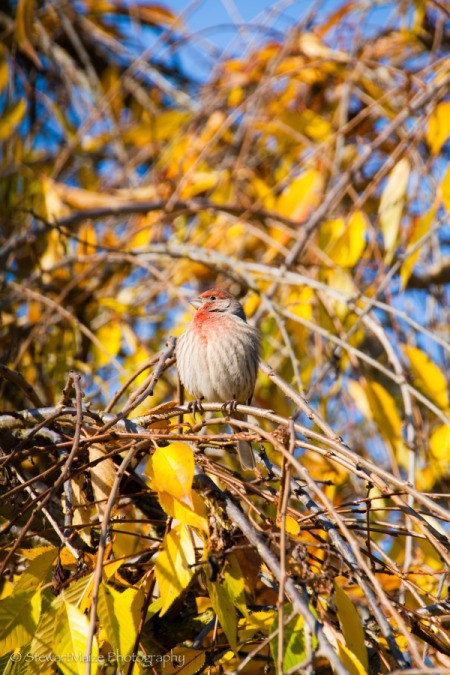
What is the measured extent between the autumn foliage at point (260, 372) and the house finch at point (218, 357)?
225 mm

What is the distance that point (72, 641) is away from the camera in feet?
6.57

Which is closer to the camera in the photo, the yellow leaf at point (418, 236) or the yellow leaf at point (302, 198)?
the yellow leaf at point (418, 236)

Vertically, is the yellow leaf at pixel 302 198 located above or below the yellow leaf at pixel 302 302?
above

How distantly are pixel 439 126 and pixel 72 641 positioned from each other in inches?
151

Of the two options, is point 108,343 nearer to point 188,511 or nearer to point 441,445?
point 441,445

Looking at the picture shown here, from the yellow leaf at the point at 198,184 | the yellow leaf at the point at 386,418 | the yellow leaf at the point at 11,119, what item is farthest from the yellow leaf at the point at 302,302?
the yellow leaf at the point at 11,119

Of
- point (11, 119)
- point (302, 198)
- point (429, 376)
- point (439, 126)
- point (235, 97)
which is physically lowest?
point (429, 376)

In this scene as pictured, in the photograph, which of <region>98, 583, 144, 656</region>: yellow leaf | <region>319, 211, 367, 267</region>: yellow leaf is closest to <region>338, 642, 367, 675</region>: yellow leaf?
<region>98, 583, 144, 656</region>: yellow leaf

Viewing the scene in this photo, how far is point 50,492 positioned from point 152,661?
802 mm

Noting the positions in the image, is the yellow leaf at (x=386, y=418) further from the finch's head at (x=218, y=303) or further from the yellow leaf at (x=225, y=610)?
the yellow leaf at (x=225, y=610)

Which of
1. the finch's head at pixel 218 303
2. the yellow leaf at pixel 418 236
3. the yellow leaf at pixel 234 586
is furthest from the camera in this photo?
the finch's head at pixel 218 303

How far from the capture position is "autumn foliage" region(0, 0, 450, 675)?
7.06ft

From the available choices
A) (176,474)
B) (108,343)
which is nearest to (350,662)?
(176,474)

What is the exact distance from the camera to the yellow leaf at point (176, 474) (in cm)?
214
